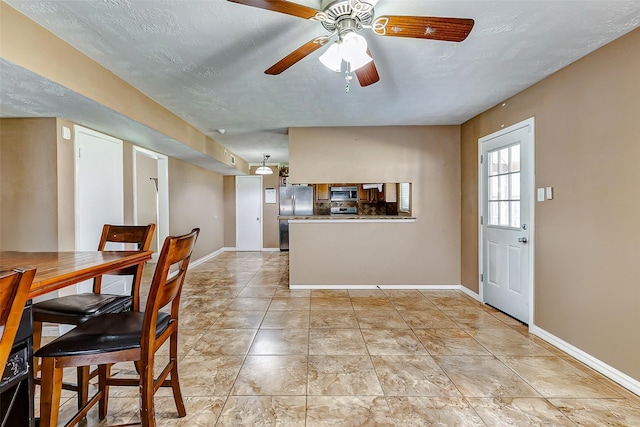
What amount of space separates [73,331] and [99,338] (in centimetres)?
15

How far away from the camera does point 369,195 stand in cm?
627

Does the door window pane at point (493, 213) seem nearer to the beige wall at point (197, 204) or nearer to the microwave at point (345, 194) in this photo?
the microwave at point (345, 194)

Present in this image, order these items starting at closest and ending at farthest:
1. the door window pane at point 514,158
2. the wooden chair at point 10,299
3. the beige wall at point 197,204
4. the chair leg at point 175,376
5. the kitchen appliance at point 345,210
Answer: the wooden chair at point 10,299 < the chair leg at point 175,376 < the door window pane at point 514,158 < the beige wall at point 197,204 < the kitchen appliance at point 345,210

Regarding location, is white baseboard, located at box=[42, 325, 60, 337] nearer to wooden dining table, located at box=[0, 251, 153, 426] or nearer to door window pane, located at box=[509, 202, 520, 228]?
wooden dining table, located at box=[0, 251, 153, 426]

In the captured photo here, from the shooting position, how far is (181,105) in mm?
3234

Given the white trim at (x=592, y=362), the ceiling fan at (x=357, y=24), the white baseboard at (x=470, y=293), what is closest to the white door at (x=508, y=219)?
the white baseboard at (x=470, y=293)

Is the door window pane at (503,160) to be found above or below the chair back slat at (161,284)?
above

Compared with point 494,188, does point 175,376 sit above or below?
below

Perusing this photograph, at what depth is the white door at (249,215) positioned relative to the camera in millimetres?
7730

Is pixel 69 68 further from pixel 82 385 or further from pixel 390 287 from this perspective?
pixel 390 287

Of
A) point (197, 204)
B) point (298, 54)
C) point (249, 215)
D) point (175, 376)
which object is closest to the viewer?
point (175, 376)

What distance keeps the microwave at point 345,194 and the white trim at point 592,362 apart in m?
4.06

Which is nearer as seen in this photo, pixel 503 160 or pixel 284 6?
pixel 284 6

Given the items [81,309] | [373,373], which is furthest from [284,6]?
[373,373]
